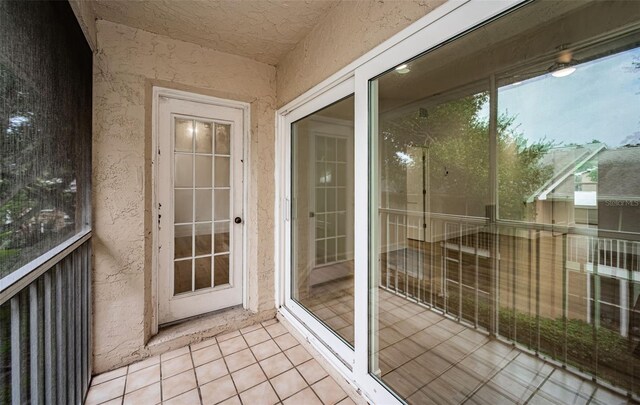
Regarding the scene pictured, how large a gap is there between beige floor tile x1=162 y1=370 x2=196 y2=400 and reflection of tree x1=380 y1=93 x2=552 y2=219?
193cm

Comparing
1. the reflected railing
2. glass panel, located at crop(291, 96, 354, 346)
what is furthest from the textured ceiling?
the reflected railing

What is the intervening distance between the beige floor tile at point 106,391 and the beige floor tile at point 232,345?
2.17ft

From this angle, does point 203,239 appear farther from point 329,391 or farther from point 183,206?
point 329,391

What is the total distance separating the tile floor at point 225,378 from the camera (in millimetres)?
A: 1591

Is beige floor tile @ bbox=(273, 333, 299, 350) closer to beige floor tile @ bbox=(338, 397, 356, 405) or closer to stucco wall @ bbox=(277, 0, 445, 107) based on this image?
beige floor tile @ bbox=(338, 397, 356, 405)

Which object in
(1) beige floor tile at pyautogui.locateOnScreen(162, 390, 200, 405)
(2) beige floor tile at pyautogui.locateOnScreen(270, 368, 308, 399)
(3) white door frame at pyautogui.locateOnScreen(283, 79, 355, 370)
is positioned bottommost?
(1) beige floor tile at pyautogui.locateOnScreen(162, 390, 200, 405)

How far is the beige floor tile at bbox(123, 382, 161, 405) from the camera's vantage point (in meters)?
1.57

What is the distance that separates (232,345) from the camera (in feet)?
6.97

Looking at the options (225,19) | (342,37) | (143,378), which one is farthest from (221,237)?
(342,37)

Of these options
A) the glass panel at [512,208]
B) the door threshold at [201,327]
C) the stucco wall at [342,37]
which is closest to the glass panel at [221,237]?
the door threshold at [201,327]

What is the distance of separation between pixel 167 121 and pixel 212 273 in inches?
58.2

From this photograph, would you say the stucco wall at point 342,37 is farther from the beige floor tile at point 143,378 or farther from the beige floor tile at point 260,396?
the beige floor tile at point 143,378

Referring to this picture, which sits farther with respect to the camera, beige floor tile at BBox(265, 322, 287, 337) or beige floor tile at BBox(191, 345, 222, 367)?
beige floor tile at BBox(265, 322, 287, 337)

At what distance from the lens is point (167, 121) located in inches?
87.9
